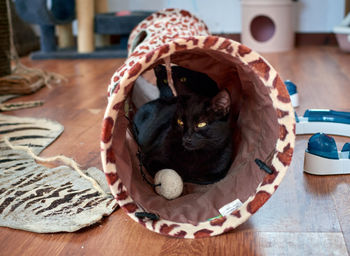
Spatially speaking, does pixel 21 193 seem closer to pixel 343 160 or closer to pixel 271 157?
pixel 271 157

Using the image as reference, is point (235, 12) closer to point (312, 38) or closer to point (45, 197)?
point (312, 38)

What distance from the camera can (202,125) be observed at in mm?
1336

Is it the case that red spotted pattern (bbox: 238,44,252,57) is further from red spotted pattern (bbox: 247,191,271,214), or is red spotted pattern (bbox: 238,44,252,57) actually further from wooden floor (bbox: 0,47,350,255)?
wooden floor (bbox: 0,47,350,255)

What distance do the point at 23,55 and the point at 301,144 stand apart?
3.28 m

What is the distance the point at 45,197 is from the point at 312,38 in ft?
11.4

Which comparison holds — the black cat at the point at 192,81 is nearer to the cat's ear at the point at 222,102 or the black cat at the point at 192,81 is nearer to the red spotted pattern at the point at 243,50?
the cat's ear at the point at 222,102

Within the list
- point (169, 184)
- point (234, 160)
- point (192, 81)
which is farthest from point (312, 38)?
point (169, 184)

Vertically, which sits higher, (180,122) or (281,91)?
(281,91)

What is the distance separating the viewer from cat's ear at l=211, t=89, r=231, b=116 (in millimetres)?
1303

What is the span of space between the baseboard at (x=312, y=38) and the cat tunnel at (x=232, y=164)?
9.78 feet

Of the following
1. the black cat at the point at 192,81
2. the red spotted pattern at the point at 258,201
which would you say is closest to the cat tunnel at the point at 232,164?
the red spotted pattern at the point at 258,201

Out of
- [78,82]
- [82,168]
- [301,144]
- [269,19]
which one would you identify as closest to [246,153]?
[301,144]

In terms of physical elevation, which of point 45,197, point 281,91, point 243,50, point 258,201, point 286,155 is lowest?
point 45,197

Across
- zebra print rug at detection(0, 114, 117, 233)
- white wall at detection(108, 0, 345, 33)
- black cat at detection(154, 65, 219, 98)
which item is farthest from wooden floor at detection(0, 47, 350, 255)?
white wall at detection(108, 0, 345, 33)
